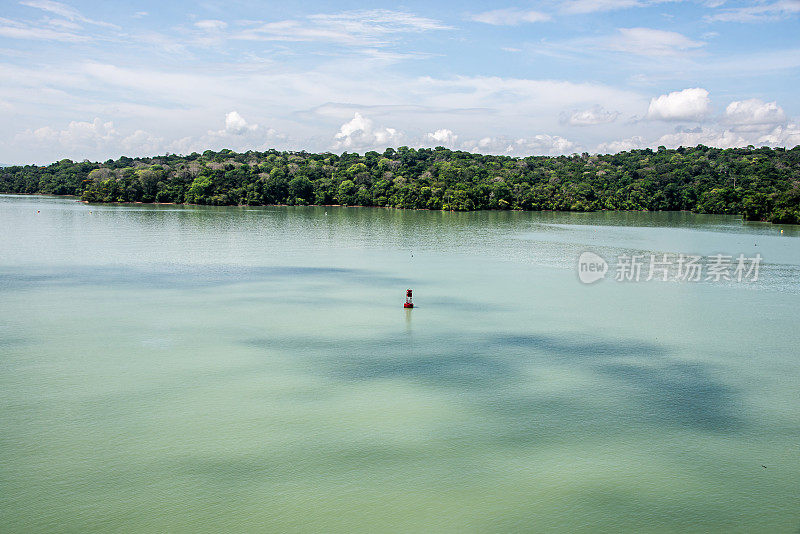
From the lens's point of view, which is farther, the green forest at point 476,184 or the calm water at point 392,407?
the green forest at point 476,184

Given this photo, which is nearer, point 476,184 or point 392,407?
point 392,407

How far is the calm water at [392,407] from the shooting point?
21.8 feet

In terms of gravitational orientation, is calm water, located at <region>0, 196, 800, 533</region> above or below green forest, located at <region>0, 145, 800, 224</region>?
below

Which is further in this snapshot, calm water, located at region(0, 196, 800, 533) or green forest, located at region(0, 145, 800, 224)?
green forest, located at region(0, 145, 800, 224)

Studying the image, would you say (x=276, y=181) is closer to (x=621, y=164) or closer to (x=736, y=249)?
(x=621, y=164)

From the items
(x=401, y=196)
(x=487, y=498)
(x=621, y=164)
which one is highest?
(x=621, y=164)

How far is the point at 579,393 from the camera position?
9.95 metres

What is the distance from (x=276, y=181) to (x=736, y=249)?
62.6 meters

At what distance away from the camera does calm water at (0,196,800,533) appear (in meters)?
6.64

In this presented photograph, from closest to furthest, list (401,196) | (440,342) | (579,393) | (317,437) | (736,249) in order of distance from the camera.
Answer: (317,437), (579,393), (440,342), (736,249), (401,196)

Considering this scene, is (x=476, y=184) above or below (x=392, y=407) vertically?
above

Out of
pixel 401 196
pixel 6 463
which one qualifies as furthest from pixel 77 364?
pixel 401 196

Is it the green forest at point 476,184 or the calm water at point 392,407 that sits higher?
the green forest at point 476,184

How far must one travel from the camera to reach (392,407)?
9273 mm
